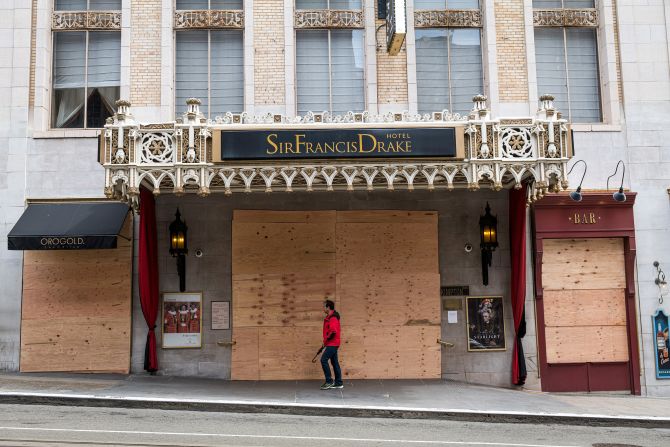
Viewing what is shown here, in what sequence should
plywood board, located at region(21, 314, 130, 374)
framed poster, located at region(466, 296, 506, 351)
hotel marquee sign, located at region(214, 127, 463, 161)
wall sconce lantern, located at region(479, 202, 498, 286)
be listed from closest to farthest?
hotel marquee sign, located at region(214, 127, 463, 161)
plywood board, located at region(21, 314, 130, 374)
wall sconce lantern, located at region(479, 202, 498, 286)
framed poster, located at region(466, 296, 506, 351)

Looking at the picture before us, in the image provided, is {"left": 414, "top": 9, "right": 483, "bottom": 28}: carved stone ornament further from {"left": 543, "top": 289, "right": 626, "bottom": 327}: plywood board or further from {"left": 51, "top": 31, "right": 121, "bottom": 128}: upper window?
{"left": 51, "top": 31, "right": 121, "bottom": 128}: upper window

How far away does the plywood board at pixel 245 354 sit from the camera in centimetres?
1647

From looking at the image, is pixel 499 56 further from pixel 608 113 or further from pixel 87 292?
pixel 87 292

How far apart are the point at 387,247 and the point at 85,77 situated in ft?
27.2

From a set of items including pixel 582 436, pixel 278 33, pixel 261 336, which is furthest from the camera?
pixel 278 33

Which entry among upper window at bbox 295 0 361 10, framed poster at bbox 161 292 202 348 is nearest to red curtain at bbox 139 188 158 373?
framed poster at bbox 161 292 202 348

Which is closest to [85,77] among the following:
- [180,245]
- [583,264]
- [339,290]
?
[180,245]

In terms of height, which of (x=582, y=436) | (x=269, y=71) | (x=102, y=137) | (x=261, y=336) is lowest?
(x=582, y=436)

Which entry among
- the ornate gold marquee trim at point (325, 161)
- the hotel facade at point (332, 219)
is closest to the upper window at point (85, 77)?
the hotel facade at point (332, 219)

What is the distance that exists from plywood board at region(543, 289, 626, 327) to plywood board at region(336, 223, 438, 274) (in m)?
2.86

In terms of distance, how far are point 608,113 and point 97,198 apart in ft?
39.8

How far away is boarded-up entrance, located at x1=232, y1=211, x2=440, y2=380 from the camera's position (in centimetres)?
1659

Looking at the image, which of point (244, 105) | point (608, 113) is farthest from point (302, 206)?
point (608, 113)

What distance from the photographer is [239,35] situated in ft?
59.1
